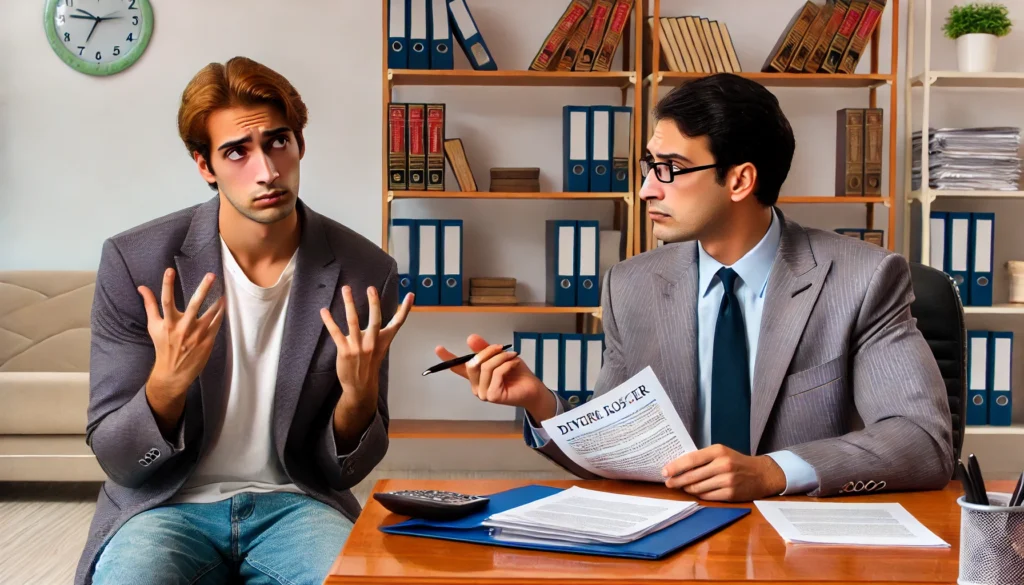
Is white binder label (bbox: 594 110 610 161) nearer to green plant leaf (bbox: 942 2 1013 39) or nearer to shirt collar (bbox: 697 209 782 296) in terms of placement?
green plant leaf (bbox: 942 2 1013 39)

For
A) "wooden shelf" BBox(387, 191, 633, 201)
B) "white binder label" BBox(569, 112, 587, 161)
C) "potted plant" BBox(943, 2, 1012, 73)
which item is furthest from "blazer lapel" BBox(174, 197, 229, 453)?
"potted plant" BBox(943, 2, 1012, 73)

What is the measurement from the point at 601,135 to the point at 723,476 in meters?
2.67

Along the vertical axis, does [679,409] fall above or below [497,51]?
below

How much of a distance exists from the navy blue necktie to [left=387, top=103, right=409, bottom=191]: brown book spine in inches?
88.7

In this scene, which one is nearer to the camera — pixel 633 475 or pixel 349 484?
pixel 633 475

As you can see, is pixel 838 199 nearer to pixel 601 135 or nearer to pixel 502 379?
pixel 601 135

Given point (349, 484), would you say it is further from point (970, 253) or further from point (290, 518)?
point (970, 253)

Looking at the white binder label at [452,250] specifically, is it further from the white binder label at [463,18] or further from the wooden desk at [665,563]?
the wooden desk at [665,563]

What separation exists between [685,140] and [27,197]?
10.6ft

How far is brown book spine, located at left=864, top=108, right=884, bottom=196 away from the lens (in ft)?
12.6

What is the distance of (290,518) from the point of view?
5.12 ft

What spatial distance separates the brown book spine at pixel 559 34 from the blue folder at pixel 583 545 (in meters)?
2.74

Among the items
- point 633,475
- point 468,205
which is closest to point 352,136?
point 468,205

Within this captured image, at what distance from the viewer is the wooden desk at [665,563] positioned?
→ 98cm
